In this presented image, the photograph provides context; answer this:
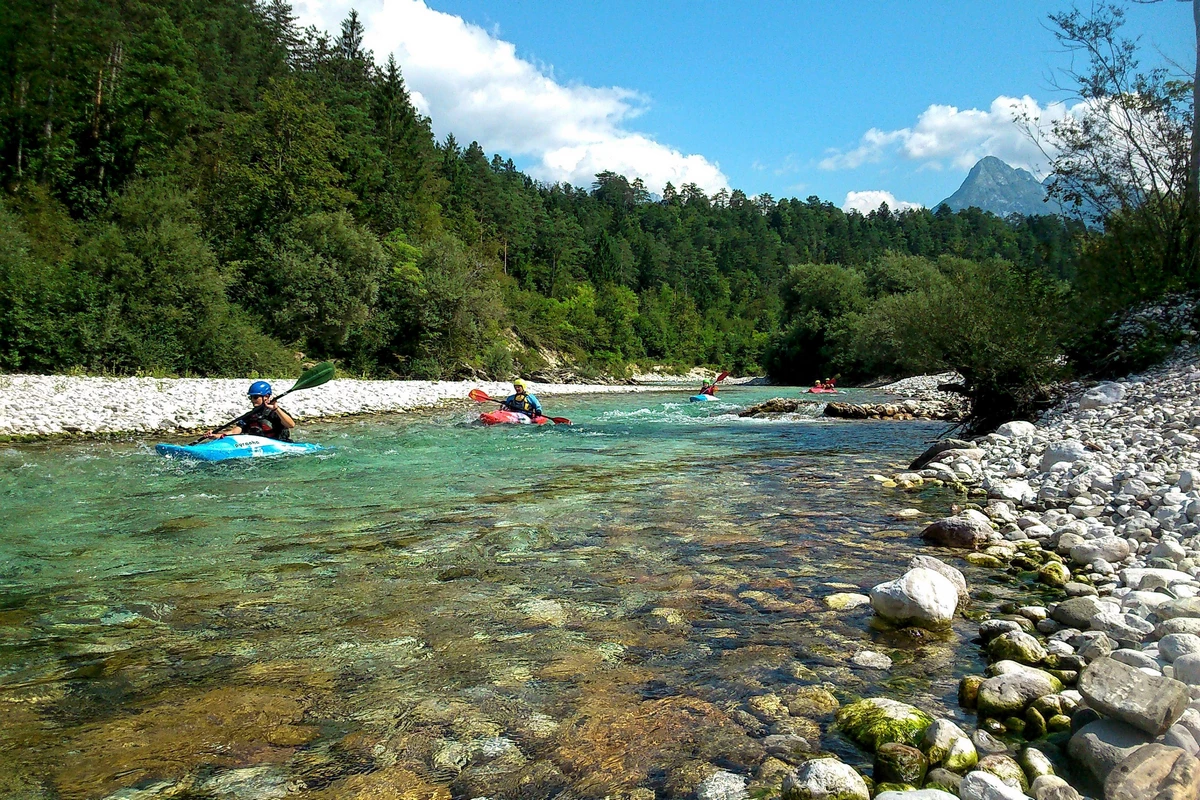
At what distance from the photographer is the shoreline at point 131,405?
39.3 ft

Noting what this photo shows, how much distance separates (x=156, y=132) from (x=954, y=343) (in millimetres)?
33482

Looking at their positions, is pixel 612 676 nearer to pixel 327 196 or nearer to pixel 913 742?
pixel 913 742

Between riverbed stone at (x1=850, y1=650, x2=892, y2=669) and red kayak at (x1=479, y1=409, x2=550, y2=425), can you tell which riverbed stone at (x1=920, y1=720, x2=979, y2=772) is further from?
red kayak at (x1=479, y1=409, x2=550, y2=425)

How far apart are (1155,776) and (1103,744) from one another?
9.7 inches

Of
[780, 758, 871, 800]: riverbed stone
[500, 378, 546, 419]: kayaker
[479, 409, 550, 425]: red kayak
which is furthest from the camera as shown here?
[500, 378, 546, 419]: kayaker

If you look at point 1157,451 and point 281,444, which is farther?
point 281,444

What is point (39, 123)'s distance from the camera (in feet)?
87.1

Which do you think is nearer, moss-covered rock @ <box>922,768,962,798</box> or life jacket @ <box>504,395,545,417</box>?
moss-covered rock @ <box>922,768,962,798</box>

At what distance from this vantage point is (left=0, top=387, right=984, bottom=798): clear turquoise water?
261 centimetres

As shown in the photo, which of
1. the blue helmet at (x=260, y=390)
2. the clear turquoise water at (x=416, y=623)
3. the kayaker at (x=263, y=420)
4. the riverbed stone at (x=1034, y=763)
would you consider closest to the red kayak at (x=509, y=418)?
the kayaker at (x=263, y=420)

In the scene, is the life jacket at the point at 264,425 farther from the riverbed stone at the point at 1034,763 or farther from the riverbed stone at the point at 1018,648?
the riverbed stone at the point at 1034,763

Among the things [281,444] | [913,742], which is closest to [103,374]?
[281,444]

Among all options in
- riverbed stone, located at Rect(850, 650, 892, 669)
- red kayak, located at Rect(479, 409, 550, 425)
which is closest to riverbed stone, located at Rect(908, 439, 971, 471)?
riverbed stone, located at Rect(850, 650, 892, 669)

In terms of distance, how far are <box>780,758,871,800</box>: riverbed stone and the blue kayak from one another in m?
9.94
